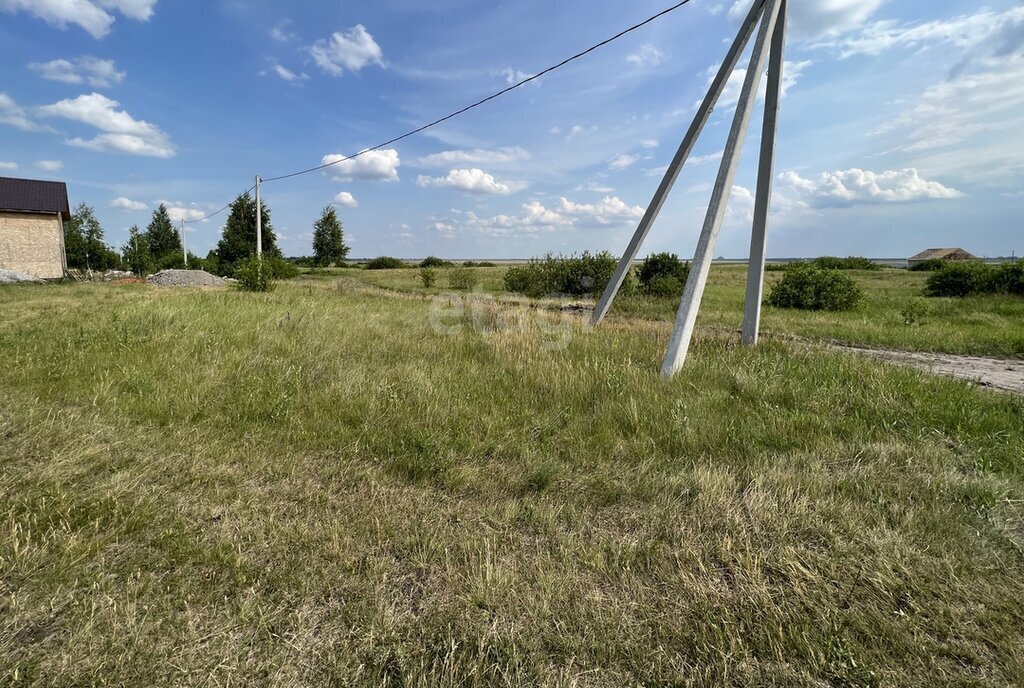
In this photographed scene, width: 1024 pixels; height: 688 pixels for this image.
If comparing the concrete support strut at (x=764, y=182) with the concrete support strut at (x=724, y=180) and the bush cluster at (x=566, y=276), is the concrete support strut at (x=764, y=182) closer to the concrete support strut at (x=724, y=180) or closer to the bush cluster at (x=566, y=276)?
the concrete support strut at (x=724, y=180)

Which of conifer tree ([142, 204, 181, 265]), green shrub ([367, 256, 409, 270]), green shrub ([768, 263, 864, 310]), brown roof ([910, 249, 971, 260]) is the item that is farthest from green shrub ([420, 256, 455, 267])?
brown roof ([910, 249, 971, 260])

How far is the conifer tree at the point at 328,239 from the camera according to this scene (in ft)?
180

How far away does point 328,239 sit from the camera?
55.0m

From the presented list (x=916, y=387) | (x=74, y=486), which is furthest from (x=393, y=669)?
(x=916, y=387)

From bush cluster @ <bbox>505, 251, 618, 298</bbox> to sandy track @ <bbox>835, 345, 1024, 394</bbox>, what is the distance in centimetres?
1183

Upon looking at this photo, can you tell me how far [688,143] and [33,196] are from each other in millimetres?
41606

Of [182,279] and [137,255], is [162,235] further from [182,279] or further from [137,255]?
[182,279]

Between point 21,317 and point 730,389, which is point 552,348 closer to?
point 730,389

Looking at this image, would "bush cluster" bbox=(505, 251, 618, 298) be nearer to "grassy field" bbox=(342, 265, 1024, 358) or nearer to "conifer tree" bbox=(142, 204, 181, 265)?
"grassy field" bbox=(342, 265, 1024, 358)

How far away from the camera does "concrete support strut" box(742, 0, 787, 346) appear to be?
258 inches

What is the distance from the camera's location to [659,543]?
2387 millimetres

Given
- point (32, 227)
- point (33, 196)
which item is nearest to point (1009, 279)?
point (32, 227)

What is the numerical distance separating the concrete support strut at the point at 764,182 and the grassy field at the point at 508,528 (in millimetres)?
2265

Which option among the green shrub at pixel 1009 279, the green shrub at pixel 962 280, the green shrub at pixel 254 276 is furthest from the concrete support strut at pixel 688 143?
the green shrub at pixel 962 280
